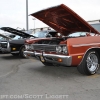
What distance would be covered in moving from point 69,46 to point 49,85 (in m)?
1.13

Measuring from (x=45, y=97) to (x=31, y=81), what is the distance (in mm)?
1279

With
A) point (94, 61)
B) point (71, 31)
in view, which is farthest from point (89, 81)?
point (71, 31)

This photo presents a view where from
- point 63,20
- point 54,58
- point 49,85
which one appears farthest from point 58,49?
point 63,20

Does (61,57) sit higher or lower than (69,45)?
lower

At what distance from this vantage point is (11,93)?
162 inches

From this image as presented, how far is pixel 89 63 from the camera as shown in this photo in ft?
18.4

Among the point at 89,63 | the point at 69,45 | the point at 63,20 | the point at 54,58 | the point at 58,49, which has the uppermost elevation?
the point at 63,20

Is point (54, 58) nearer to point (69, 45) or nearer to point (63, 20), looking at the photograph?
point (69, 45)

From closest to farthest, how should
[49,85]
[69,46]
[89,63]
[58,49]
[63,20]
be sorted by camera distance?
1. [49,85]
2. [69,46]
3. [58,49]
4. [89,63]
5. [63,20]

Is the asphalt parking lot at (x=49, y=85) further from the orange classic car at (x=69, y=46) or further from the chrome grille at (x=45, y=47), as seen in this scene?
the chrome grille at (x=45, y=47)

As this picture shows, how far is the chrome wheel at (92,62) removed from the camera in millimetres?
5579

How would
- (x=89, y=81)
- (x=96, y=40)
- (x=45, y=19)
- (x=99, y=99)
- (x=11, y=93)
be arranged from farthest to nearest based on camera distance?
(x=45, y=19) → (x=96, y=40) → (x=89, y=81) → (x=11, y=93) → (x=99, y=99)

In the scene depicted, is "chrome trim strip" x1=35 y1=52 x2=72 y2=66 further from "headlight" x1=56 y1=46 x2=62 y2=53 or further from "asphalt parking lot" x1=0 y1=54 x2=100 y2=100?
"asphalt parking lot" x1=0 y1=54 x2=100 y2=100

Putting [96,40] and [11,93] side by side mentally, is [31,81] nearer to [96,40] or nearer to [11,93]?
[11,93]
